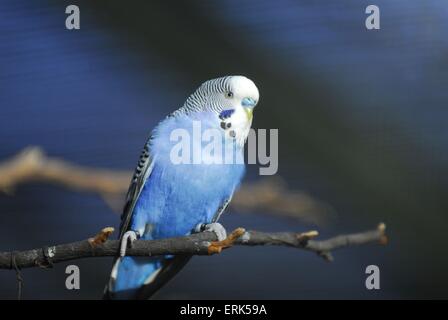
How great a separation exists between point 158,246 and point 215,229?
8.0 inches

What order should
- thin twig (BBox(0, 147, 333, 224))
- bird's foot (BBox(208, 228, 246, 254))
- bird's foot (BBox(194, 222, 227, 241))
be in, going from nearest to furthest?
bird's foot (BBox(208, 228, 246, 254)) < bird's foot (BBox(194, 222, 227, 241)) < thin twig (BBox(0, 147, 333, 224))

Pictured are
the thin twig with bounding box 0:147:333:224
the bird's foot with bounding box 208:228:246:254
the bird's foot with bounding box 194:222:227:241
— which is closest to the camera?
the bird's foot with bounding box 208:228:246:254

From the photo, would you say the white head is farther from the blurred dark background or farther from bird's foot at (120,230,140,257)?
bird's foot at (120,230,140,257)

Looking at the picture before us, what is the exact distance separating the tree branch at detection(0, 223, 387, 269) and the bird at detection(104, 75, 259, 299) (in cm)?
10

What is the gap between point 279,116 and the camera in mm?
1900

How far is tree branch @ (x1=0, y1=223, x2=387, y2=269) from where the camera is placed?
5.33 feet

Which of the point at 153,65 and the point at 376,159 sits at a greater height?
the point at 153,65

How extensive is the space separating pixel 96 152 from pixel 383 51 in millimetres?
958

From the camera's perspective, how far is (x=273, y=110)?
1.90m

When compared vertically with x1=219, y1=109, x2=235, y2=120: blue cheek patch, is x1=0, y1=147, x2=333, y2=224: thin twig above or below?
below

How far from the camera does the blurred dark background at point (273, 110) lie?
189cm

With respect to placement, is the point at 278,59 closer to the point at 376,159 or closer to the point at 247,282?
the point at 376,159

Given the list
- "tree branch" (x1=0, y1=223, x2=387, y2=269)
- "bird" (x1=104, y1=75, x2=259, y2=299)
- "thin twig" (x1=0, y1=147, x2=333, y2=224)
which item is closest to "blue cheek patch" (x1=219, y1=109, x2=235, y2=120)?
"bird" (x1=104, y1=75, x2=259, y2=299)

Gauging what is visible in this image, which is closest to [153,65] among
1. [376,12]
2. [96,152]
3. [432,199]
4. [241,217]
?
[96,152]
